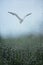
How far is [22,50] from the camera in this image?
3773 mm

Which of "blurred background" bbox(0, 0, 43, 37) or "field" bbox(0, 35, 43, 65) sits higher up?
"blurred background" bbox(0, 0, 43, 37)

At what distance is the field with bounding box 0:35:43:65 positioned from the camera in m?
3.73

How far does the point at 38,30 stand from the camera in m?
3.77

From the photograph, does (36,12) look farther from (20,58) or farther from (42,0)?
(20,58)

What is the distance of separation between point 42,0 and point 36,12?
199 millimetres

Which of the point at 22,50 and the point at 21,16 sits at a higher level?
the point at 21,16

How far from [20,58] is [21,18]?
0.60m

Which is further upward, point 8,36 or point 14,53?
point 8,36

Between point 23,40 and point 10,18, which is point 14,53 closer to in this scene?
point 23,40

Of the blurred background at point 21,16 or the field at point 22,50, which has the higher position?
the blurred background at point 21,16

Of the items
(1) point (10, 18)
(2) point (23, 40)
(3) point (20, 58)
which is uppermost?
(1) point (10, 18)

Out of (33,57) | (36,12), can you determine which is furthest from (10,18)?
(33,57)

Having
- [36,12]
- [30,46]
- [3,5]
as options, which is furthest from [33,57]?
[3,5]

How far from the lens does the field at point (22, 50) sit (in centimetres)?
373
